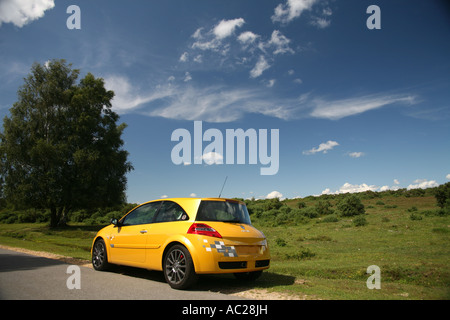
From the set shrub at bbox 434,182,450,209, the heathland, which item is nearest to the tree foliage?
the heathland

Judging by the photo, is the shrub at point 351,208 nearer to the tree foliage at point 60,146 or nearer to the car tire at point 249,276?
the tree foliage at point 60,146

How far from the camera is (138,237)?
7.17m

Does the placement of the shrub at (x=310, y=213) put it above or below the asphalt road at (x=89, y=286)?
below

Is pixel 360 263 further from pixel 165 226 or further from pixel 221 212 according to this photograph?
pixel 165 226

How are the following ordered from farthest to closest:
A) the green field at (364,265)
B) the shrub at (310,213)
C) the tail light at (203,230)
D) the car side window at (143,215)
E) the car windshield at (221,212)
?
1. the shrub at (310,213)
2. the car side window at (143,215)
3. the car windshield at (221,212)
4. the green field at (364,265)
5. the tail light at (203,230)

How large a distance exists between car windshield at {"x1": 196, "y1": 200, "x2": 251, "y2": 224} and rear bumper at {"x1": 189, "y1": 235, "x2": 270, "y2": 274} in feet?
1.77

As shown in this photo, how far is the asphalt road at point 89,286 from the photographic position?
5.24 metres

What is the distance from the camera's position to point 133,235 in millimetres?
7344

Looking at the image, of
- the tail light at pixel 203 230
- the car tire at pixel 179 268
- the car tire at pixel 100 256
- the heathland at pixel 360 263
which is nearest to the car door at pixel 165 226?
the tail light at pixel 203 230

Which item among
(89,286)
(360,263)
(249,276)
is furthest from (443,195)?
(89,286)

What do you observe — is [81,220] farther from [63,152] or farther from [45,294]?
[45,294]

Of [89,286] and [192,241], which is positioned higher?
[192,241]

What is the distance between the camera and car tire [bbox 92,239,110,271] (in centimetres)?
800

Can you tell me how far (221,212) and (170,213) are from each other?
1.12 metres
